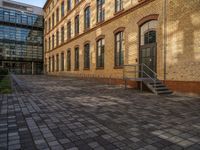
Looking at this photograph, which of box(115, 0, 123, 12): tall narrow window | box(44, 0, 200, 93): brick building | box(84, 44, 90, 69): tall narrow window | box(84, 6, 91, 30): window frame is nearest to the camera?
box(44, 0, 200, 93): brick building

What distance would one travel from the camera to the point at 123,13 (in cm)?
1355

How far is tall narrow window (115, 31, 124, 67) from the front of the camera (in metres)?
13.9

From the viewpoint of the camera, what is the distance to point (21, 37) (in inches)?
1624

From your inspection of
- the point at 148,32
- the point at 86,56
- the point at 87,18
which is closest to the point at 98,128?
the point at 148,32

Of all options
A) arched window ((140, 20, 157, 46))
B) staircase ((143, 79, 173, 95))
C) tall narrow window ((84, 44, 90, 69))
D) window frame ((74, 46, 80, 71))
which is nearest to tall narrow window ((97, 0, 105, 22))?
tall narrow window ((84, 44, 90, 69))

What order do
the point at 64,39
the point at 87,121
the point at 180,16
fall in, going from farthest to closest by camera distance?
the point at 64,39 < the point at 180,16 < the point at 87,121

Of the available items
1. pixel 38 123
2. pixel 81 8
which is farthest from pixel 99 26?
pixel 38 123

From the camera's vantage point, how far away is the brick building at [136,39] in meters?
9.06

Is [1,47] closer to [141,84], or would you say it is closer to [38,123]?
[141,84]

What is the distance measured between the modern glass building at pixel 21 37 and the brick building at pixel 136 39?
67.4 feet

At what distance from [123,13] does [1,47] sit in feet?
109

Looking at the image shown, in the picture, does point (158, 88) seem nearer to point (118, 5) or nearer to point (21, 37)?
point (118, 5)

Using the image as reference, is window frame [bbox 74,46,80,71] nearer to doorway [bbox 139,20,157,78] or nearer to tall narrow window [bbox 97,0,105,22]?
tall narrow window [bbox 97,0,105,22]

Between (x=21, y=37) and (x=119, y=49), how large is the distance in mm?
33454
